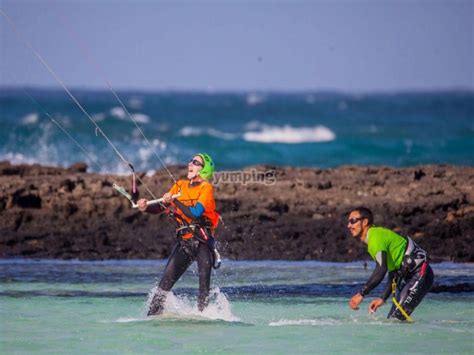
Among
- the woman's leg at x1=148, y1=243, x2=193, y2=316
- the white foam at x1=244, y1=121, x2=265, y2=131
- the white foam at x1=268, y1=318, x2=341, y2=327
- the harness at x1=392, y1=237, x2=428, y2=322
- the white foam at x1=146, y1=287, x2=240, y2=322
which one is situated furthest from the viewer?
the white foam at x1=244, y1=121, x2=265, y2=131

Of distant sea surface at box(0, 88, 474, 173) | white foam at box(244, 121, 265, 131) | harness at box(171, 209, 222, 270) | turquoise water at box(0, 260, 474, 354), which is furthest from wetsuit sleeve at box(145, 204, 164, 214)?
white foam at box(244, 121, 265, 131)

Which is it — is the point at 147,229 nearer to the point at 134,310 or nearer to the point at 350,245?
the point at 350,245

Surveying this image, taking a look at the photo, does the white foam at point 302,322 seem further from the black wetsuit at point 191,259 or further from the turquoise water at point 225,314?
the black wetsuit at point 191,259

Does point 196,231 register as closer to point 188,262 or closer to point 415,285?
point 188,262

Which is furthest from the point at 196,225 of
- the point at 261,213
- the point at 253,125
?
the point at 253,125

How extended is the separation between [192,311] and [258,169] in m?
10.8

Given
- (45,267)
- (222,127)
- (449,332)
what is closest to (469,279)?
(449,332)

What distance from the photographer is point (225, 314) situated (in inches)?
559

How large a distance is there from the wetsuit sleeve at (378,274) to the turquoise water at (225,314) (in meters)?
0.52

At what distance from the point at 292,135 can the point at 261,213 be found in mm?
31119

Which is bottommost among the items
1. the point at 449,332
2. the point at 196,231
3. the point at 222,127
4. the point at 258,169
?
the point at 449,332

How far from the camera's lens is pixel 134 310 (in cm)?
1490

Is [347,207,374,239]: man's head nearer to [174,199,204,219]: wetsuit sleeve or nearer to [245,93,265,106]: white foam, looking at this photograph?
[174,199,204,219]: wetsuit sleeve

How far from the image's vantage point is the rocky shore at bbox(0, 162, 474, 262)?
19.7m
